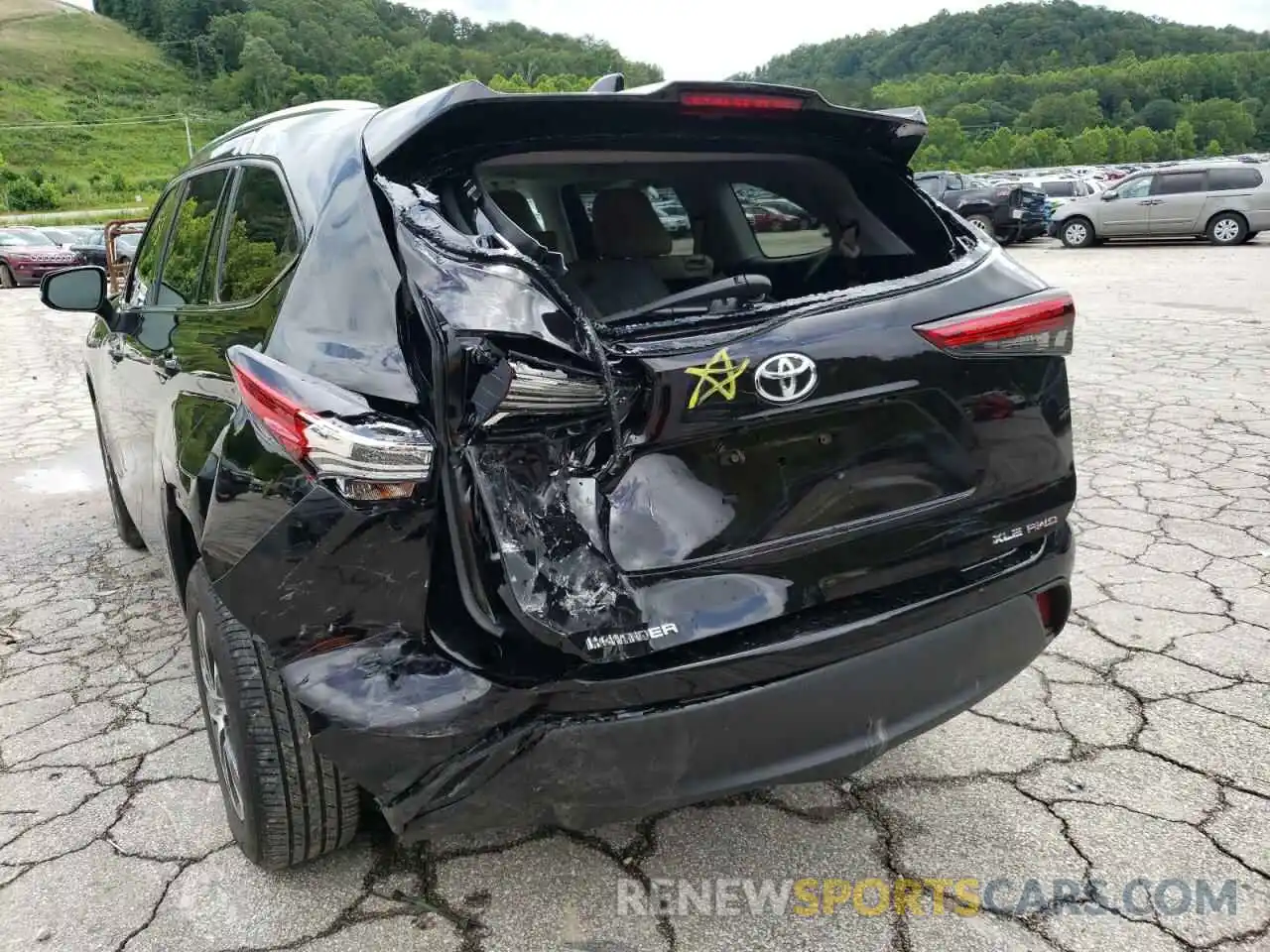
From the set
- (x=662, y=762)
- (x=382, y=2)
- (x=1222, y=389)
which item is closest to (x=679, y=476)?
(x=662, y=762)

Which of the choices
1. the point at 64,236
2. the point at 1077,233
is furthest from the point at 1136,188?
the point at 64,236

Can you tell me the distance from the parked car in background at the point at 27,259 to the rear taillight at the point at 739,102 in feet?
77.1

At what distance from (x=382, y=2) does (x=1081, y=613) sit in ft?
303

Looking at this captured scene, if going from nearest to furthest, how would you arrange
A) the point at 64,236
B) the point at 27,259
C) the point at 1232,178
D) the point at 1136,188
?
the point at 1232,178 < the point at 1136,188 < the point at 27,259 < the point at 64,236

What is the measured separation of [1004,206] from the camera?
2092 centimetres

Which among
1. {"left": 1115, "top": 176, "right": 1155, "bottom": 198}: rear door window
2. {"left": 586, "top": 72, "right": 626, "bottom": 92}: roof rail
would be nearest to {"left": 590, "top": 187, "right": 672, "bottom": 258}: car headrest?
{"left": 586, "top": 72, "right": 626, "bottom": 92}: roof rail

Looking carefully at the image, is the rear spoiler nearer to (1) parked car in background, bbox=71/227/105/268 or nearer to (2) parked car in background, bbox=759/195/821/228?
(2) parked car in background, bbox=759/195/821/228

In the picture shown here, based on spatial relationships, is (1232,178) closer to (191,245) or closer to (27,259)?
(191,245)

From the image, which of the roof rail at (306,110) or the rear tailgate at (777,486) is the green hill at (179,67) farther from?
the rear tailgate at (777,486)

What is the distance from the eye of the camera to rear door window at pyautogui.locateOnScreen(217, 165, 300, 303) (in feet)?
6.95

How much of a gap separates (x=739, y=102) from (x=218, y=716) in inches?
71.5

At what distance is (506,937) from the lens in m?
2.01

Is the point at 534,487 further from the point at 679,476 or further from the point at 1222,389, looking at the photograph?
the point at 1222,389

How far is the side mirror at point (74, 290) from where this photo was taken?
332 centimetres
